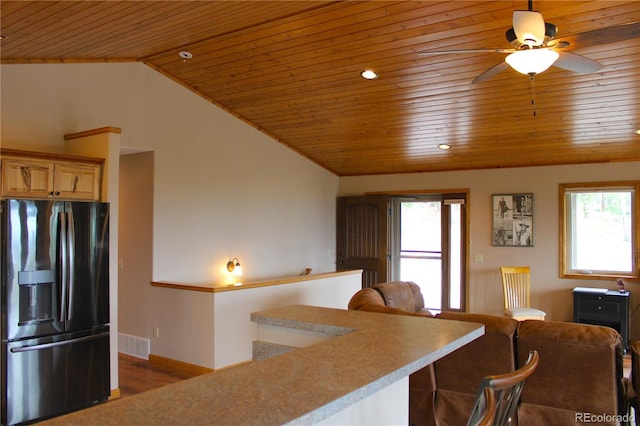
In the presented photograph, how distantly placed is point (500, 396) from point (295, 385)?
0.58 meters

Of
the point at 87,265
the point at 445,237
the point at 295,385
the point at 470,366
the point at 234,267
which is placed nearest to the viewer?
the point at 295,385

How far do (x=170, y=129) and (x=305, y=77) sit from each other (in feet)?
5.56

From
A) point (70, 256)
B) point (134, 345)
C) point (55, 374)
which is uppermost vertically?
point (70, 256)

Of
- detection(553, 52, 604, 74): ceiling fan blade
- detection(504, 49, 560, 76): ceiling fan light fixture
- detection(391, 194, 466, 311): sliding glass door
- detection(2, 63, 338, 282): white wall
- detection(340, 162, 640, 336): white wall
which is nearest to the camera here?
detection(504, 49, 560, 76): ceiling fan light fixture

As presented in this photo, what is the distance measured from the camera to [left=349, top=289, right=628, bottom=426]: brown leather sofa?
2.88 m

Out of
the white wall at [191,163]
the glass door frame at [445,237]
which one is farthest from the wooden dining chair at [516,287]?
the white wall at [191,163]

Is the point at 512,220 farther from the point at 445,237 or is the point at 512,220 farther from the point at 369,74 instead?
the point at 369,74

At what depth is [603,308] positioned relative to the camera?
600cm

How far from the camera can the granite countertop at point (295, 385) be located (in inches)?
36.0

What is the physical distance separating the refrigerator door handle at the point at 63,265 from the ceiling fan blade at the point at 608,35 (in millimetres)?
3726

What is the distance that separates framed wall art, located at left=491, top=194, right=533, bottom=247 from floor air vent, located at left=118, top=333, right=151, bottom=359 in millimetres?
4907

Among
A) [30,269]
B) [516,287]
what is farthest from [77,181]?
[516,287]

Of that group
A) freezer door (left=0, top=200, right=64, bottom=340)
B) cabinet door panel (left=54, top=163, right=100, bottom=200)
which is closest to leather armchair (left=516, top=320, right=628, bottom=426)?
freezer door (left=0, top=200, right=64, bottom=340)

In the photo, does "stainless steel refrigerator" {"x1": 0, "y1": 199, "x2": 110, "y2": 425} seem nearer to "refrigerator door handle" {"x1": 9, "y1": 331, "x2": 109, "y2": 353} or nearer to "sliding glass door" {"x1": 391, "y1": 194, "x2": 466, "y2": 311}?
"refrigerator door handle" {"x1": 9, "y1": 331, "x2": 109, "y2": 353}
